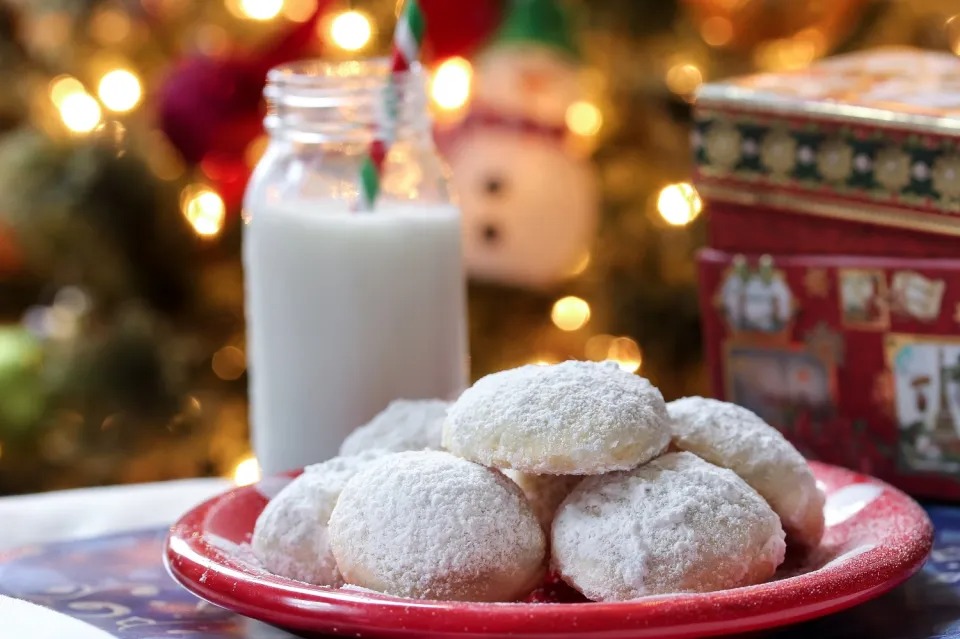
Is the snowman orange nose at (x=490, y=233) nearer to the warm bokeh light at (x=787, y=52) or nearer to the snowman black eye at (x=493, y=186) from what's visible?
the snowman black eye at (x=493, y=186)

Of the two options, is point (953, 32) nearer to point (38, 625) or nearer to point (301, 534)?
point (301, 534)

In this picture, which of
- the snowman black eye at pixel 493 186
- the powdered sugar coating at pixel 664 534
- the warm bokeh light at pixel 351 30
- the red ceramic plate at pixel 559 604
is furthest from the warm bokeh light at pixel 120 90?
the powdered sugar coating at pixel 664 534

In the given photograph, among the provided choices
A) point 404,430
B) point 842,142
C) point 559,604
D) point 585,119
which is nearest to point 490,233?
point 585,119

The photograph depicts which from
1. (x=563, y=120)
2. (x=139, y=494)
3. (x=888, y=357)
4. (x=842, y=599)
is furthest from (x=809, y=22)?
(x=842, y=599)

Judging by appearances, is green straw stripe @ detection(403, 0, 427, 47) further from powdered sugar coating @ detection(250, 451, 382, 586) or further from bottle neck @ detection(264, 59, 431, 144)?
powdered sugar coating @ detection(250, 451, 382, 586)

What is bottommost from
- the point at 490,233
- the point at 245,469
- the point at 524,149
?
the point at 245,469

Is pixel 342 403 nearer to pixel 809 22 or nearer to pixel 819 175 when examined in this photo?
pixel 819 175
